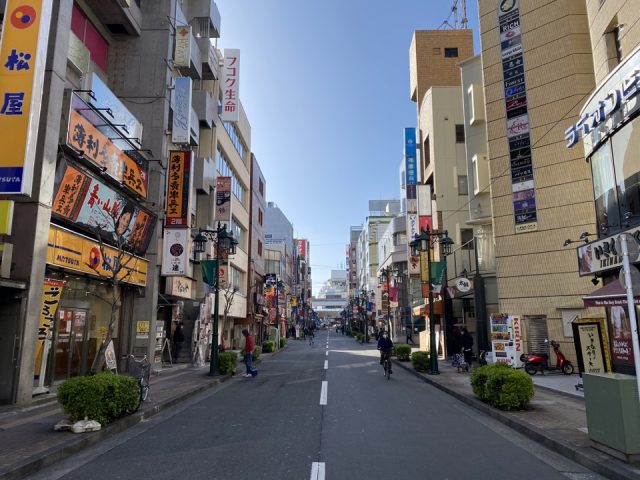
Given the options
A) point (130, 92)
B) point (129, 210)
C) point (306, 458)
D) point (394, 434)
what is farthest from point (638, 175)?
point (130, 92)

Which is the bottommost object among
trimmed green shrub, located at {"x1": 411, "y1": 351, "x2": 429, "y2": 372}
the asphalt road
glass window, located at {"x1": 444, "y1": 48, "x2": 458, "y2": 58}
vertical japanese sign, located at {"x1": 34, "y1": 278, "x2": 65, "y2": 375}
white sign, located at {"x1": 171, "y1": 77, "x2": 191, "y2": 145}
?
the asphalt road

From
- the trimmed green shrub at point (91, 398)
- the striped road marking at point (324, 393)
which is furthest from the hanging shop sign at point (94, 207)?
the striped road marking at point (324, 393)

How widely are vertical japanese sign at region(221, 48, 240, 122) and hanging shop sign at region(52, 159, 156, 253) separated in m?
12.7

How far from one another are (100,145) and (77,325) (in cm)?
587

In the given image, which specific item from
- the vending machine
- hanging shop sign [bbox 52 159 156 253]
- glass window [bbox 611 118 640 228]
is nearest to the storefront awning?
glass window [bbox 611 118 640 228]

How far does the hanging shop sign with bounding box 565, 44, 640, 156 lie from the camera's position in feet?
38.4

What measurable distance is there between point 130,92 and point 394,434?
17785 millimetres

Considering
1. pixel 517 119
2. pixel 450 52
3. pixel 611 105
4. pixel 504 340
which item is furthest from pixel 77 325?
pixel 450 52

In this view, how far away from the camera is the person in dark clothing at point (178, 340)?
82.4ft

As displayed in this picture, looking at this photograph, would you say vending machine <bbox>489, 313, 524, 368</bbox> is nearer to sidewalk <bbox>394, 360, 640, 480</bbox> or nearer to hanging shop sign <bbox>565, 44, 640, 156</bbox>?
sidewalk <bbox>394, 360, 640, 480</bbox>

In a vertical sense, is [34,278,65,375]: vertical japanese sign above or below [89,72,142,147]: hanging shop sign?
below

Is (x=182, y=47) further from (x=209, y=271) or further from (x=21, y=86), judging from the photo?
(x=21, y=86)

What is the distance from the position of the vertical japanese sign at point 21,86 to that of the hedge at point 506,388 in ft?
36.2

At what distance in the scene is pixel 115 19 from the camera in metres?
19.4
